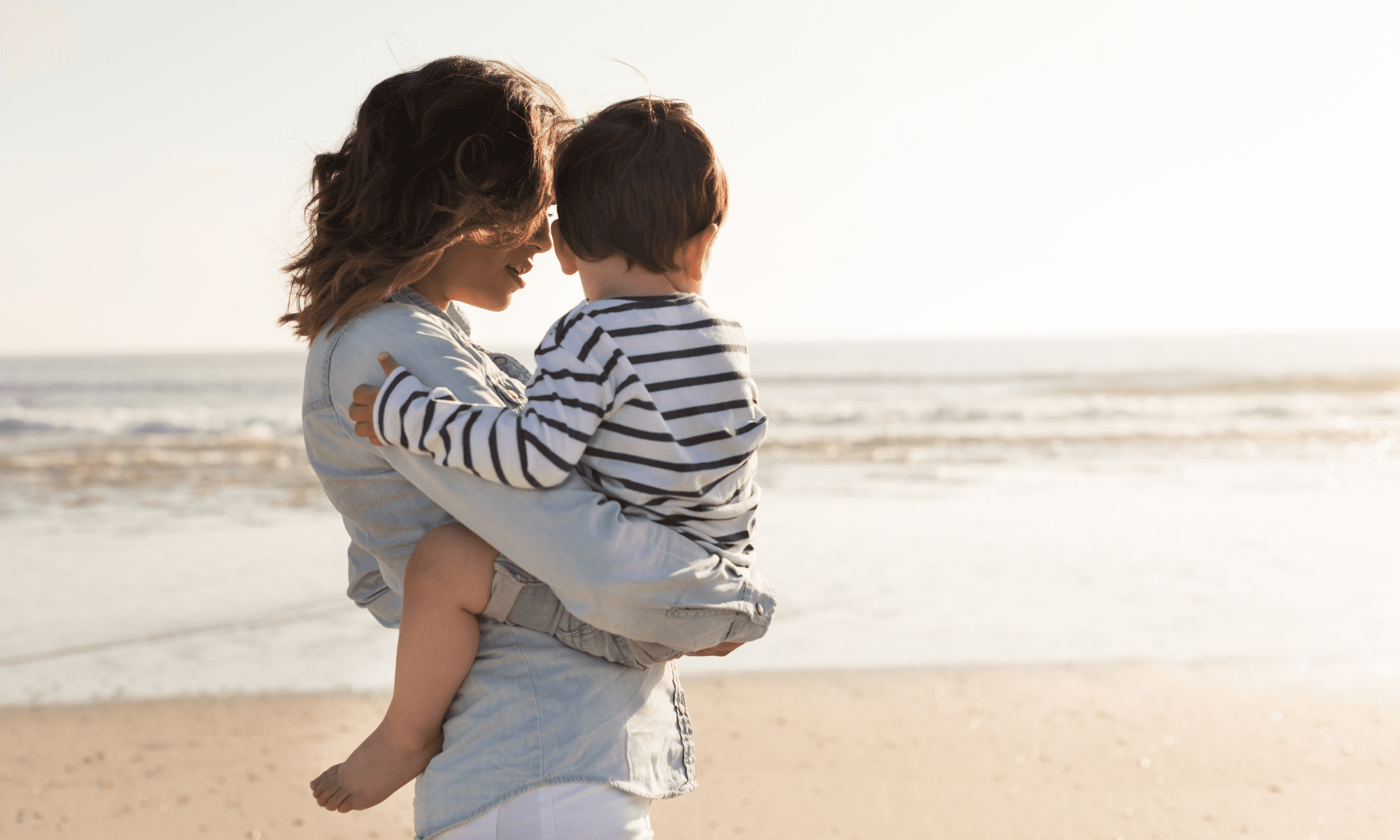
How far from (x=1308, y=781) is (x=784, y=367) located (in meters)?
32.7

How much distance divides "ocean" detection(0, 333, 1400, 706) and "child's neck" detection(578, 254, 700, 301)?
3460 millimetres

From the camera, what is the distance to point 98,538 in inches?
279

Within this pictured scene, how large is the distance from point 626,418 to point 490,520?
0.69ft

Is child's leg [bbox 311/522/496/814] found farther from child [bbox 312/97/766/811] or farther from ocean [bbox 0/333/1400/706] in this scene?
ocean [bbox 0/333/1400/706]

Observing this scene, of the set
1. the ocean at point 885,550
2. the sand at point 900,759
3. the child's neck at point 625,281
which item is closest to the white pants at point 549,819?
the child's neck at point 625,281

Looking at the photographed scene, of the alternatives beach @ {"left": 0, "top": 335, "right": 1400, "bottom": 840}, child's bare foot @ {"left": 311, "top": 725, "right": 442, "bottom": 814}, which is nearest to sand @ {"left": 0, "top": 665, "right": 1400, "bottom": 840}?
beach @ {"left": 0, "top": 335, "right": 1400, "bottom": 840}

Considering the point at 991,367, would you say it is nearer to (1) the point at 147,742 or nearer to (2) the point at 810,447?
(2) the point at 810,447

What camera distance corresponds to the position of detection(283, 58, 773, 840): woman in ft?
3.72

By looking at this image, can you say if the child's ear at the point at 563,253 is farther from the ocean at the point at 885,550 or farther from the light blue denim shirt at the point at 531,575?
the ocean at the point at 885,550

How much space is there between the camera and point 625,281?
130 cm

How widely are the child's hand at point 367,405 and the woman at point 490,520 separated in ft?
0.06

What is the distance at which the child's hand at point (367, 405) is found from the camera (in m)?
1.16

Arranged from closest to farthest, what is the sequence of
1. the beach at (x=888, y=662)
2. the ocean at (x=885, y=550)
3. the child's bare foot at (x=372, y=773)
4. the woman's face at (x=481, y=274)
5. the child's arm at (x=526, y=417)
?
the child's arm at (x=526, y=417) < the child's bare foot at (x=372, y=773) < the woman's face at (x=481, y=274) < the beach at (x=888, y=662) < the ocean at (x=885, y=550)

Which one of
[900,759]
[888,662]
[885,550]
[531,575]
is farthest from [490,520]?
[885,550]
